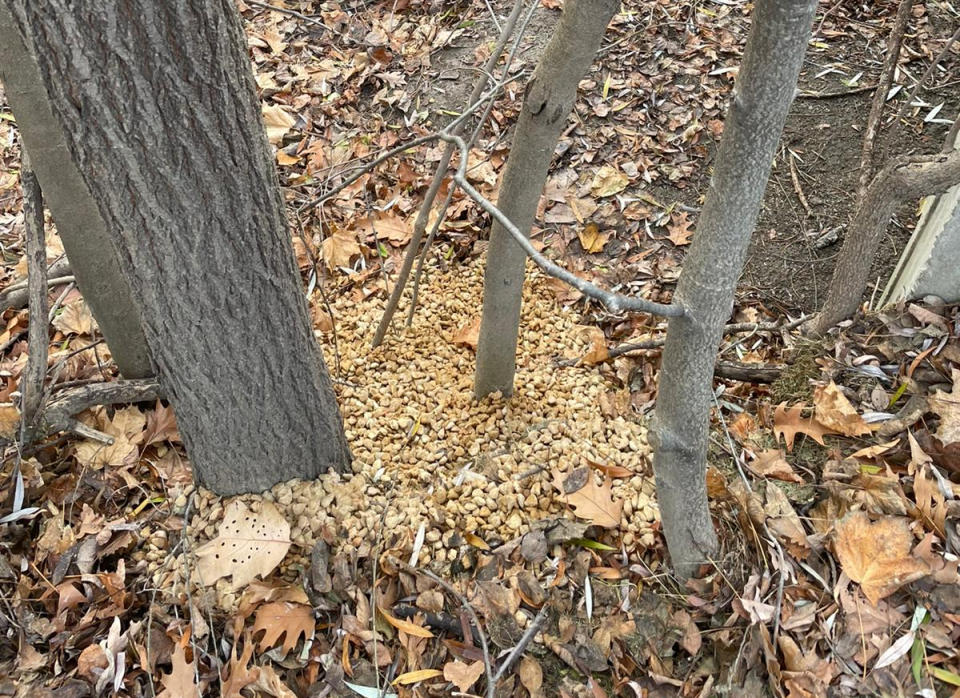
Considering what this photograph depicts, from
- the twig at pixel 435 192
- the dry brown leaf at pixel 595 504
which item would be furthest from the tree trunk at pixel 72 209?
the dry brown leaf at pixel 595 504

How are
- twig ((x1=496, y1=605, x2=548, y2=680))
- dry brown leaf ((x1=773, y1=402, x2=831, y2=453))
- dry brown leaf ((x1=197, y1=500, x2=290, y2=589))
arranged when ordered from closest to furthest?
twig ((x1=496, y1=605, x2=548, y2=680)), dry brown leaf ((x1=197, y1=500, x2=290, y2=589)), dry brown leaf ((x1=773, y1=402, x2=831, y2=453))

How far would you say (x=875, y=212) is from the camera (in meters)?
2.28

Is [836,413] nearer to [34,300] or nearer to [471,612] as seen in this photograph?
[471,612]

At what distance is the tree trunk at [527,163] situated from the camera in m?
1.58

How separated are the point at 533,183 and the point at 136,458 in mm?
1489

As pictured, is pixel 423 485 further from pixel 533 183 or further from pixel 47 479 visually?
pixel 47 479

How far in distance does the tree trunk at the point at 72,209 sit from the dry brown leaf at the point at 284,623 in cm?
96

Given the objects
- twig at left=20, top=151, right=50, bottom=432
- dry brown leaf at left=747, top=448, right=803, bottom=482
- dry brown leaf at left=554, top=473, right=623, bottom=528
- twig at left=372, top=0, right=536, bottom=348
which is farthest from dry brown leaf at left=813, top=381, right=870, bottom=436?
twig at left=20, top=151, right=50, bottom=432

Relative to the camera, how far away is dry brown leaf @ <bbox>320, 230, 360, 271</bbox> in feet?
9.55

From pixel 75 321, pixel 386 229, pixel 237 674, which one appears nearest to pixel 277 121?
pixel 386 229

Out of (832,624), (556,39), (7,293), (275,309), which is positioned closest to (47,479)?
(7,293)

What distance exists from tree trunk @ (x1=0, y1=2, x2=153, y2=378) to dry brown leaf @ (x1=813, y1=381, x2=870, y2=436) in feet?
6.90

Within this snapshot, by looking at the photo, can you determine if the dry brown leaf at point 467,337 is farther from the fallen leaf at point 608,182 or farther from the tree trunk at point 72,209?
the tree trunk at point 72,209

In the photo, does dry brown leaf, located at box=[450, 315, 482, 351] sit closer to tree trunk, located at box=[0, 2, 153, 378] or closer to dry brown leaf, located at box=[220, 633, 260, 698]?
tree trunk, located at box=[0, 2, 153, 378]
